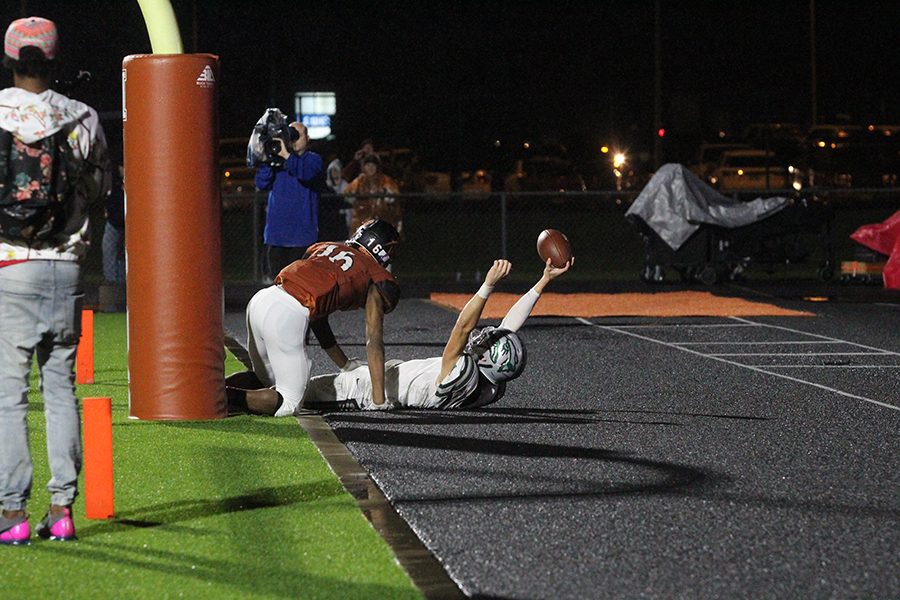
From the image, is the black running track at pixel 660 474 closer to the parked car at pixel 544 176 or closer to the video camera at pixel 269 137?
the video camera at pixel 269 137

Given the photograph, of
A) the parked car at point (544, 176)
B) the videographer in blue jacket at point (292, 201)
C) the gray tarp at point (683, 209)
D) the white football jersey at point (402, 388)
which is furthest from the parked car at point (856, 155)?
the white football jersey at point (402, 388)

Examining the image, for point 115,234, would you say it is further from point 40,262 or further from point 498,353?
point 40,262

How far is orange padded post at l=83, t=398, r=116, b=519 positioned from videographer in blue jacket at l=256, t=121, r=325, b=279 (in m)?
8.53

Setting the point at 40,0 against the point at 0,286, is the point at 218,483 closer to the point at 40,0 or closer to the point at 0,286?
the point at 0,286

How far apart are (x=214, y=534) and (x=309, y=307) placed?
350 centimetres

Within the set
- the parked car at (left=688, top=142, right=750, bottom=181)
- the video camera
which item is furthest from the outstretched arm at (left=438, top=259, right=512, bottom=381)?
the parked car at (left=688, top=142, right=750, bottom=181)

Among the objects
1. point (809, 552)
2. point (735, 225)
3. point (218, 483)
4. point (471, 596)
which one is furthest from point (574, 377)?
point (735, 225)

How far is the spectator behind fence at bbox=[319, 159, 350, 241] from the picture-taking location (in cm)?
2484

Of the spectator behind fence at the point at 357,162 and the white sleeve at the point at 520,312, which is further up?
the spectator behind fence at the point at 357,162

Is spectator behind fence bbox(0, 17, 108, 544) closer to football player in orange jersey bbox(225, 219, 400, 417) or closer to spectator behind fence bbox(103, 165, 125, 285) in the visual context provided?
football player in orange jersey bbox(225, 219, 400, 417)

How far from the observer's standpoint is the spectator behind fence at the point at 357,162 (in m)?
25.2

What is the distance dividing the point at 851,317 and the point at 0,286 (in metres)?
13.9

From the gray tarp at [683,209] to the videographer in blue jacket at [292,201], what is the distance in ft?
29.7

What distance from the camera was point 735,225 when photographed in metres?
23.8
